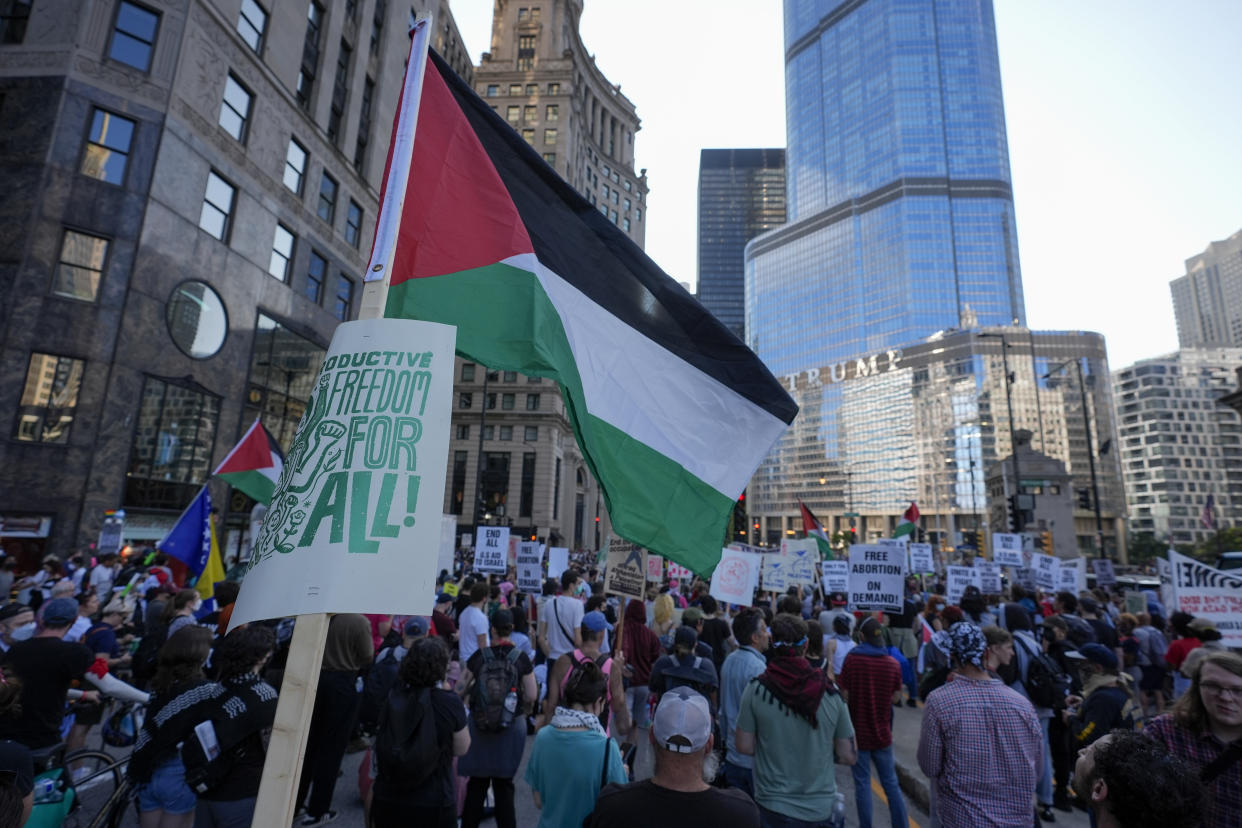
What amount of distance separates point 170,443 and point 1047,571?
2559 cm

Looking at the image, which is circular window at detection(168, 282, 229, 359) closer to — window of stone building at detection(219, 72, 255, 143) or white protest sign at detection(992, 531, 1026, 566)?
window of stone building at detection(219, 72, 255, 143)

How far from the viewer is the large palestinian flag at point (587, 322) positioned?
3.75 m

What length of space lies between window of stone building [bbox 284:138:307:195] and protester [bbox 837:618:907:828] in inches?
1078

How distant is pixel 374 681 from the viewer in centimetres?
652

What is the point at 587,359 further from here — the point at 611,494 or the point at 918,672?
the point at 918,672

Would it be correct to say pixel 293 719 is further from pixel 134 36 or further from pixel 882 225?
pixel 882 225

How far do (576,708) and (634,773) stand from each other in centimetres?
412

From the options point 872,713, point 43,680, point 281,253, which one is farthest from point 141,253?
point 872,713

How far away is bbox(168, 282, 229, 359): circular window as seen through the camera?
65.3 feet

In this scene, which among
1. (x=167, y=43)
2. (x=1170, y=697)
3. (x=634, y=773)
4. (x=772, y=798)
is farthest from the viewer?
(x=167, y=43)

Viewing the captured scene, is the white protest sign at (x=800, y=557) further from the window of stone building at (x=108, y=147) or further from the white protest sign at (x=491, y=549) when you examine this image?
the window of stone building at (x=108, y=147)

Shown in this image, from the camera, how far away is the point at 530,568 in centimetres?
1403

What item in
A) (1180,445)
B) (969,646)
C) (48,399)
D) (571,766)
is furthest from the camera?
(1180,445)

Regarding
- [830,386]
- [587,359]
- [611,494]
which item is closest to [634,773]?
[611,494]
